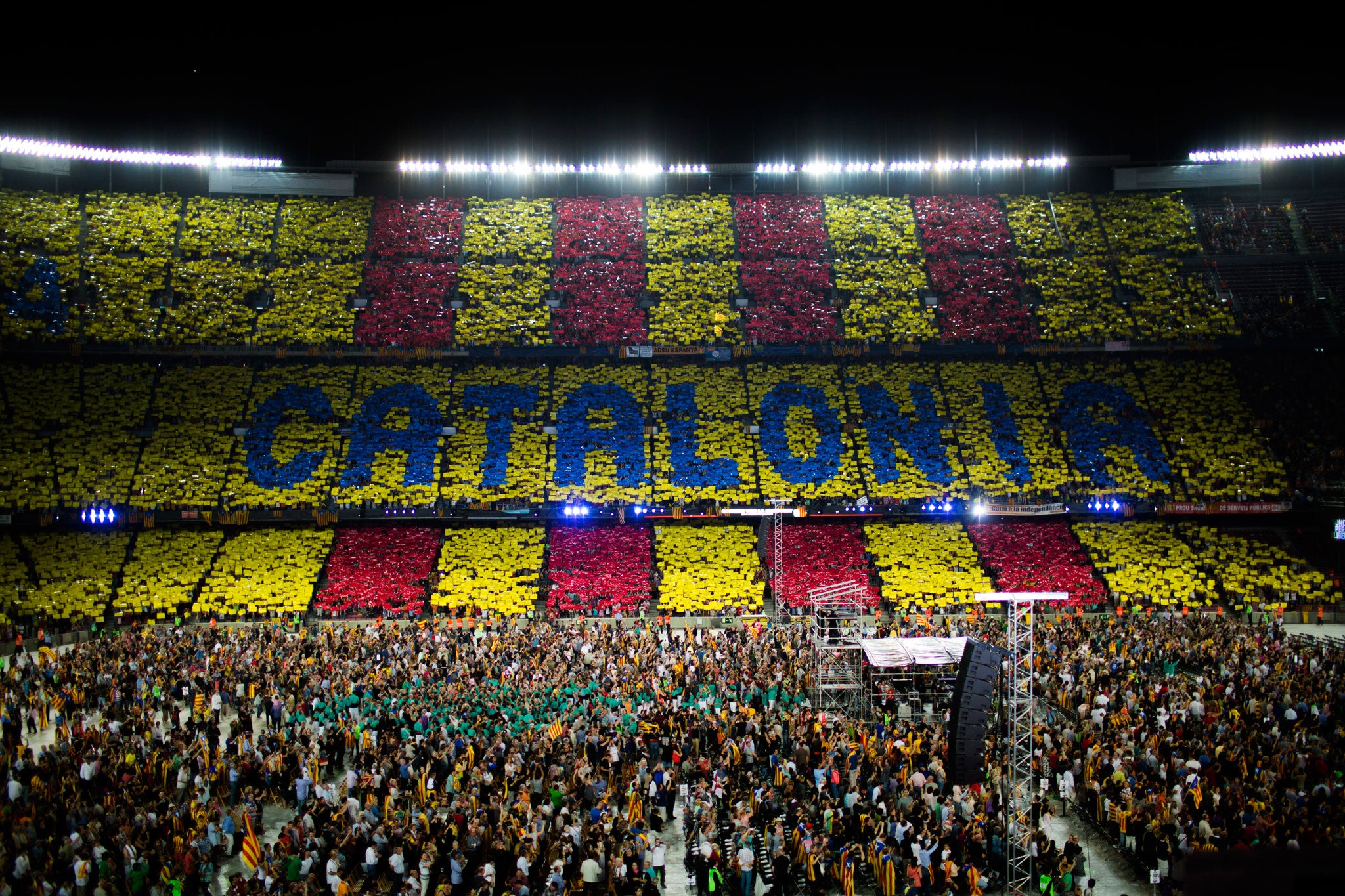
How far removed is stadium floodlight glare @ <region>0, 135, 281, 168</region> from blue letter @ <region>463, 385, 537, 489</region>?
2011 cm

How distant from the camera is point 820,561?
40719 millimetres

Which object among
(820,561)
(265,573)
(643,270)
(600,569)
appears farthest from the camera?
(643,270)

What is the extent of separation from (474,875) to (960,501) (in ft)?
103

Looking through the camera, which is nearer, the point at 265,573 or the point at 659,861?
the point at 659,861

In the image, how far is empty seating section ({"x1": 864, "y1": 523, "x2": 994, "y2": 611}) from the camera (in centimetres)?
3784

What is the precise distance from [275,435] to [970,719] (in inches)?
1420

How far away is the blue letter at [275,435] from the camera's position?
4306 centimetres

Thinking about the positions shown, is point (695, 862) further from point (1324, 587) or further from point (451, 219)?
point (451, 219)

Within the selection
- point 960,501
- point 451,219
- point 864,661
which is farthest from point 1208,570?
point 451,219

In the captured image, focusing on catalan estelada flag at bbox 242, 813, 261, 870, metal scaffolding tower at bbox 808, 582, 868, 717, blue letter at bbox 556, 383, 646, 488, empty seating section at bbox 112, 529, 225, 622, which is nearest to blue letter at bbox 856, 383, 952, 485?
blue letter at bbox 556, 383, 646, 488

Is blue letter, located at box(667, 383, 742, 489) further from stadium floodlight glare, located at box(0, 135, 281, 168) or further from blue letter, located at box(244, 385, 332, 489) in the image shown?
stadium floodlight glare, located at box(0, 135, 281, 168)

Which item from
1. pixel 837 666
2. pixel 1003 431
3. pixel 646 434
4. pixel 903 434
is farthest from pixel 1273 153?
pixel 837 666

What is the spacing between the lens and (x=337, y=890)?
1433cm

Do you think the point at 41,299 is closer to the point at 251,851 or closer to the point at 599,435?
the point at 599,435
